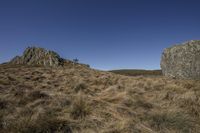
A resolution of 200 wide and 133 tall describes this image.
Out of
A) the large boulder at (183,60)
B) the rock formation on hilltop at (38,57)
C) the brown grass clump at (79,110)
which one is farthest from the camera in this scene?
the rock formation on hilltop at (38,57)

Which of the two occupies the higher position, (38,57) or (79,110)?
(38,57)

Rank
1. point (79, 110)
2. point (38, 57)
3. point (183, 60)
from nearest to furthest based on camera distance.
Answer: point (79, 110) < point (183, 60) < point (38, 57)

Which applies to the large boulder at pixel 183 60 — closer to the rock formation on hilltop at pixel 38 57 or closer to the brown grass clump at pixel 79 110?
the brown grass clump at pixel 79 110

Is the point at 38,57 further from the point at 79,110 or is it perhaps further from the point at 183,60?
the point at 79,110

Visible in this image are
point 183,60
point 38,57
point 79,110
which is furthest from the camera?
point 38,57

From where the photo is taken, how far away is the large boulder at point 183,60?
709cm

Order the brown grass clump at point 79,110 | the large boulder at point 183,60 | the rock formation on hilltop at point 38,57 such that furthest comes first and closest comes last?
the rock formation on hilltop at point 38,57 → the large boulder at point 183,60 → the brown grass clump at point 79,110

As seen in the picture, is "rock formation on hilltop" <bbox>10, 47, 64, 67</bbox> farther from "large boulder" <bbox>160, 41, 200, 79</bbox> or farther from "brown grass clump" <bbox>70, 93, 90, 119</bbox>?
"brown grass clump" <bbox>70, 93, 90, 119</bbox>

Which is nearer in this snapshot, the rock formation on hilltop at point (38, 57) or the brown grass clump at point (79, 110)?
the brown grass clump at point (79, 110)

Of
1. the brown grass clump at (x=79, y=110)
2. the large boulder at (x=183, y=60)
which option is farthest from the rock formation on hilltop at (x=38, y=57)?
the brown grass clump at (x=79, y=110)

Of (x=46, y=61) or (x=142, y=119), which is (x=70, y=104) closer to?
(x=142, y=119)

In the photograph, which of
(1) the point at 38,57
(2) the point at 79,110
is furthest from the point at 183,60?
(1) the point at 38,57

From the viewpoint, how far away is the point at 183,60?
748 centimetres

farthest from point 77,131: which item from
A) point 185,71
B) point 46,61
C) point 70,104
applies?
point 46,61
